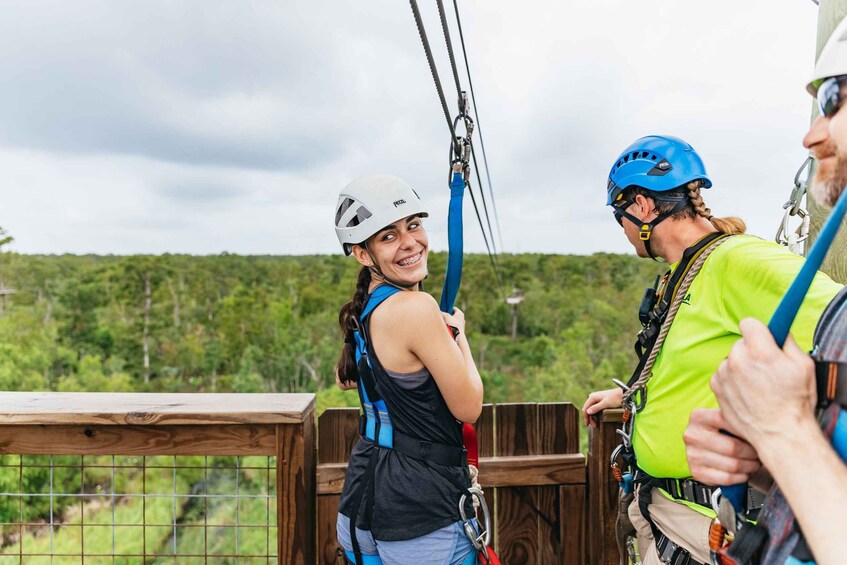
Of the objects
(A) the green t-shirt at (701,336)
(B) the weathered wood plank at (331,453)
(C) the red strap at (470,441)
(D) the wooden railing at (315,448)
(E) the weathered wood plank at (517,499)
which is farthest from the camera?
(E) the weathered wood plank at (517,499)

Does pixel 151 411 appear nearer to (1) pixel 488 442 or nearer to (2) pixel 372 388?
(2) pixel 372 388

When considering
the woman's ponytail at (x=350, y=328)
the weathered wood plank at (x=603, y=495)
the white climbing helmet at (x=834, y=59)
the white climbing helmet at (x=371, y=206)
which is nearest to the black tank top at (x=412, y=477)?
the woman's ponytail at (x=350, y=328)

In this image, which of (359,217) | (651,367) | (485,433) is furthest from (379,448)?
(651,367)

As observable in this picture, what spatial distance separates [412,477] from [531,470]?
753mm

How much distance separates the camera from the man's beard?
2.88 feet

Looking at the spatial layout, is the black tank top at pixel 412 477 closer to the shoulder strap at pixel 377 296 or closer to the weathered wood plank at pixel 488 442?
the shoulder strap at pixel 377 296

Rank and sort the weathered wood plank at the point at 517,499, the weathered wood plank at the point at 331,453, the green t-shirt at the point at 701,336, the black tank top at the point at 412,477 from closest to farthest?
the green t-shirt at the point at 701,336 < the black tank top at the point at 412,477 < the weathered wood plank at the point at 331,453 < the weathered wood plank at the point at 517,499

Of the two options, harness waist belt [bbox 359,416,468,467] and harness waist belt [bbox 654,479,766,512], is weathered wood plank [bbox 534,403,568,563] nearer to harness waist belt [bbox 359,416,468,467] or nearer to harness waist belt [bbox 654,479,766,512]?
harness waist belt [bbox 654,479,766,512]

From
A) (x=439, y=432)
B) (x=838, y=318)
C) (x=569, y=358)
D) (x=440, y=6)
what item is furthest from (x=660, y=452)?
(x=569, y=358)

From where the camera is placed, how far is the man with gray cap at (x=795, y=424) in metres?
0.73

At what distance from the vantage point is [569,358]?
49.7 metres

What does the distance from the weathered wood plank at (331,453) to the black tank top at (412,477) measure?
46 centimetres

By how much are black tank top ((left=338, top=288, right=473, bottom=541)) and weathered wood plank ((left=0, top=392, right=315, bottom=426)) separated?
472mm

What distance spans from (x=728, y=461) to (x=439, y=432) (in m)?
1.03
